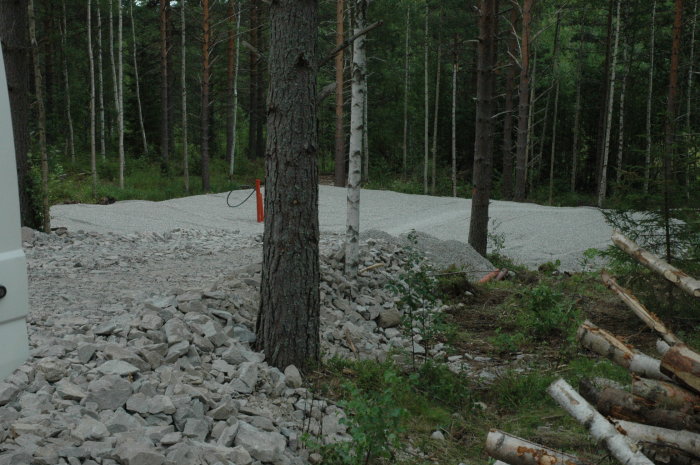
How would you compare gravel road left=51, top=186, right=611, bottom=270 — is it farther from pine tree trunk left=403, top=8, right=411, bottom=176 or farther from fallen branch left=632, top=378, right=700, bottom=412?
pine tree trunk left=403, top=8, right=411, bottom=176

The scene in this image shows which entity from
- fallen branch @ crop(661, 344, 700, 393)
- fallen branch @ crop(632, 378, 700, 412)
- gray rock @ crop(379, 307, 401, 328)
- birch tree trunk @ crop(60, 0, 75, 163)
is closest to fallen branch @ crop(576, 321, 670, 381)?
fallen branch @ crop(632, 378, 700, 412)

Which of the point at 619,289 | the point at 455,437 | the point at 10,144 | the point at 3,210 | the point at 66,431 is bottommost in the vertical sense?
the point at 455,437

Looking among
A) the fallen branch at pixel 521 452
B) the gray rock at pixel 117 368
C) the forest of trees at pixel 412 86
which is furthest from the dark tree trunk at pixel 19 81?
the forest of trees at pixel 412 86

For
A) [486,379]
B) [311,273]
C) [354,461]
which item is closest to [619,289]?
[486,379]

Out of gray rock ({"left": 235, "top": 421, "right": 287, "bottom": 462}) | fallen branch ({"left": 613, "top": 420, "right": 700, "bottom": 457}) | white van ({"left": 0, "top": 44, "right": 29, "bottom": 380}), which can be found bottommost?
gray rock ({"left": 235, "top": 421, "right": 287, "bottom": 462})

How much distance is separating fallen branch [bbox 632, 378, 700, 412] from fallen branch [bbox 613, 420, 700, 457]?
0.81ft

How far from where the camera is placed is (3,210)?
2.79 m

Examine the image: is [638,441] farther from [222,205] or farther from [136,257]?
[222,205]

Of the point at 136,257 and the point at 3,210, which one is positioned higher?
the point at 3,210

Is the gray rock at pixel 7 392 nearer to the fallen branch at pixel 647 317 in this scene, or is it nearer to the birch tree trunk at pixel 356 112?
the fallen branch at pixel 647 317

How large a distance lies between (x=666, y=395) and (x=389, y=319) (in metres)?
4.73

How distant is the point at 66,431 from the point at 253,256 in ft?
22.1

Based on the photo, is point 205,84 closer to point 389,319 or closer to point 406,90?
point 406,90

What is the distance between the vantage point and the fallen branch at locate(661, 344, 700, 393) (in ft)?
13.0
